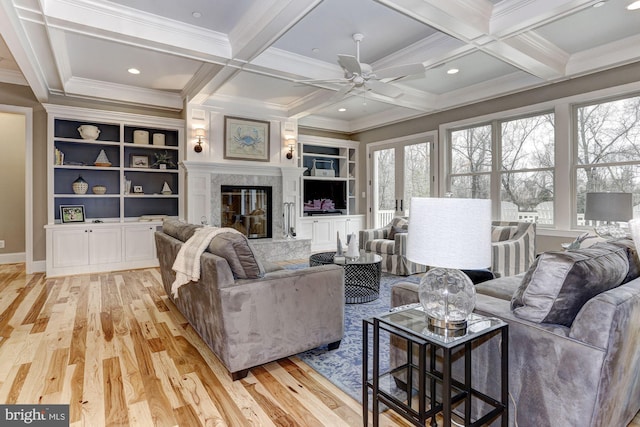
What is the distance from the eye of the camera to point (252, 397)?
1.95 metres

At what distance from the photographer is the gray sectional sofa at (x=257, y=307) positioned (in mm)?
2074

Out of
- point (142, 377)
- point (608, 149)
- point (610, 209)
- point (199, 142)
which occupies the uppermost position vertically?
point (199, 142)

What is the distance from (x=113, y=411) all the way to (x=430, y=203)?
1.94 meters

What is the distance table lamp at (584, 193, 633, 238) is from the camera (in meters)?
3.38

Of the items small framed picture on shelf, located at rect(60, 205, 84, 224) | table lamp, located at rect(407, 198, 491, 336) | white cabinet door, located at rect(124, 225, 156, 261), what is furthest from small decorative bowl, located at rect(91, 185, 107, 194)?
table lamp, located at rect(407, 198, 491, 336)

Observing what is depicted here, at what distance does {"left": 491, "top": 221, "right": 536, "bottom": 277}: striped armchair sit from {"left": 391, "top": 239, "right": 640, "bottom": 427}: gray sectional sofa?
2434mm

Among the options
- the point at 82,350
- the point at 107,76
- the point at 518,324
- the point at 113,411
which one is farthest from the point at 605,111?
the point at 107,76

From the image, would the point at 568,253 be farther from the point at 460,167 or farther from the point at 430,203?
the point at 460,167

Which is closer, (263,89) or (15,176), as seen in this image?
(263,89)

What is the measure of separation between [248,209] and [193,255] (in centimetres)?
389

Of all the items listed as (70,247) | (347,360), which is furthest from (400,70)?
(70,247)

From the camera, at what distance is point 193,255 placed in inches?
93.0

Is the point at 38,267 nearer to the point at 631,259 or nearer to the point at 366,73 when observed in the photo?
the point at 366,73

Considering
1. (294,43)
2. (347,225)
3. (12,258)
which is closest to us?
(294,43)
